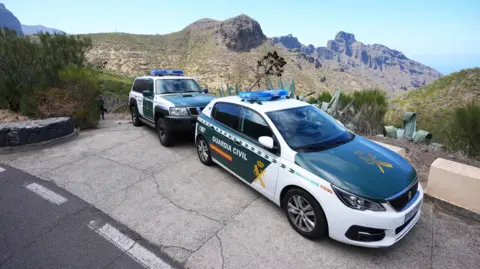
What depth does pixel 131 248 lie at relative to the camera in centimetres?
313

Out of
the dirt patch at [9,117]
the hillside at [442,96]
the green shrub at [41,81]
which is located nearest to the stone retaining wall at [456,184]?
the hillside at [442,96]

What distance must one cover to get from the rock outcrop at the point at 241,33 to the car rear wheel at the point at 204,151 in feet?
276

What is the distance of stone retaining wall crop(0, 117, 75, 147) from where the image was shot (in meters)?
6.33

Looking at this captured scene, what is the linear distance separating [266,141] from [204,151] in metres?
2.19

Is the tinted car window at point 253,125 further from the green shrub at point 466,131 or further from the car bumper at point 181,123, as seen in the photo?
the green shrub at point 466,131

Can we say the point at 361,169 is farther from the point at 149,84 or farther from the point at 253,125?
the point at 149,84

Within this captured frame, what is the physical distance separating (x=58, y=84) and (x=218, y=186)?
29.4 ft

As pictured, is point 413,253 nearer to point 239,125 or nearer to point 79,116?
point 239,125

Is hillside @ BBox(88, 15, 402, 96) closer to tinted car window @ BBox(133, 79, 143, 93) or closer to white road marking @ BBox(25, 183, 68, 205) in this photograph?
tinted car window @ BBox(133, 79, 143, 93)

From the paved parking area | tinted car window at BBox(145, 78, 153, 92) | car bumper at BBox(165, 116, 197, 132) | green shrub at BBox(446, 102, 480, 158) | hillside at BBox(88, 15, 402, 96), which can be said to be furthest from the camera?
hillside at BBox(88, 15, 402, 96)

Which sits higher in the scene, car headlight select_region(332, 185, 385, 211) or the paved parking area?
car headlight select_region(332, 185, 385, 211)

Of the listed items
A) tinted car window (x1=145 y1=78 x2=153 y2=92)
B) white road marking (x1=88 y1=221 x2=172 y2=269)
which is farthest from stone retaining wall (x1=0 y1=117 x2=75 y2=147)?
white road marking (x1=88 y1=221 x2=172 y2=269)

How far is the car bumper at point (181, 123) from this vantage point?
6133mm

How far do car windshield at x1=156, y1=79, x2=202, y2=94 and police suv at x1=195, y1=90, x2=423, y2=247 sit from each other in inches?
123
